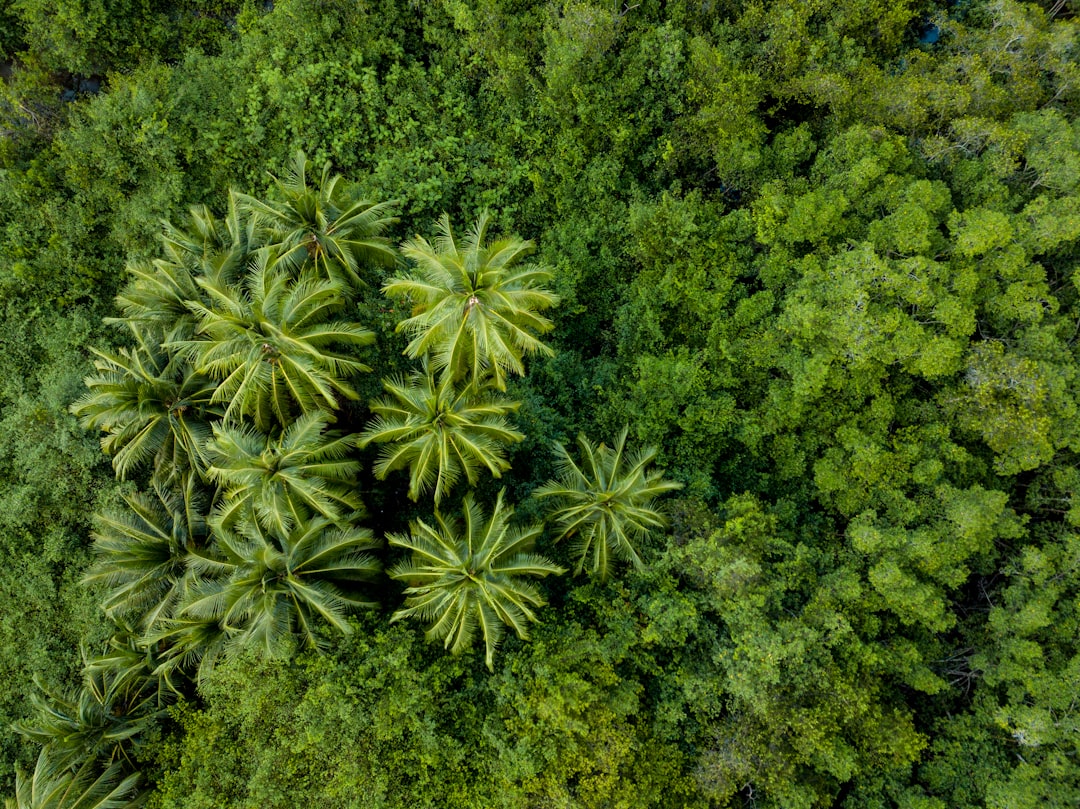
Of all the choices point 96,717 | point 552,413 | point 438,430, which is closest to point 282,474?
point 438,430

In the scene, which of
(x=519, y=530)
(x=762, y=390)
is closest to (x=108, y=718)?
(x=519, y=530)

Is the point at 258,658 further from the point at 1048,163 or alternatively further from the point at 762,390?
the point at 1048,163

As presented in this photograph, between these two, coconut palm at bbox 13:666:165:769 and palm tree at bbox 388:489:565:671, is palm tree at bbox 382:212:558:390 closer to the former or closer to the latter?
palm tree at bbox 388:489:565:671

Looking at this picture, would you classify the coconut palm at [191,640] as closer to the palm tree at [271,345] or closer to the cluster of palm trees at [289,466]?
the cluster of palm trees at [289,466]

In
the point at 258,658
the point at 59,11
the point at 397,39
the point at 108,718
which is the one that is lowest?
the point at 108,718

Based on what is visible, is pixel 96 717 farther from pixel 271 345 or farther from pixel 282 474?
pixel 271 345
